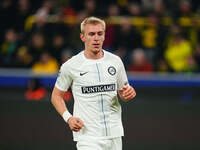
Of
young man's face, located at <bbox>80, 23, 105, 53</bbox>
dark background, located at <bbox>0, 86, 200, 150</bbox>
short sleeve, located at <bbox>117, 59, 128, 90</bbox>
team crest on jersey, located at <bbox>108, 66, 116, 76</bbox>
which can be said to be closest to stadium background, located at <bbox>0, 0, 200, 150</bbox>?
dark background, located at <bbox>0, 86, 200, 150</bbox>

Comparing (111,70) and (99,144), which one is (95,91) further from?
(99,144)

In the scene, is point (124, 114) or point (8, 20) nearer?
point (124, 114)

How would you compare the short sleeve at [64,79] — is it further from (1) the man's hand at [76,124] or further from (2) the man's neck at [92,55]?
(1) the man's hand at [76,124]

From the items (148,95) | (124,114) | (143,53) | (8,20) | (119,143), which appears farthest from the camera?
(8,20)

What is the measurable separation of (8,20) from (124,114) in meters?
5.22

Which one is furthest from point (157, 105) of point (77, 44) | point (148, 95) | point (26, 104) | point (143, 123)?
point (77, 44)

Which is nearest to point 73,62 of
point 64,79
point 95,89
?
point 64,79

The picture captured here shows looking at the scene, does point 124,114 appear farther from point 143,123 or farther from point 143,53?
point 143,53

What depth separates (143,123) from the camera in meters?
9.46

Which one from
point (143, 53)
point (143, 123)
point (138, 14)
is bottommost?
point (143, 123)

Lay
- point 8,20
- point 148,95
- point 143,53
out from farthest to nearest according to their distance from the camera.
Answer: point 8,20, point 143,53, point 148,95

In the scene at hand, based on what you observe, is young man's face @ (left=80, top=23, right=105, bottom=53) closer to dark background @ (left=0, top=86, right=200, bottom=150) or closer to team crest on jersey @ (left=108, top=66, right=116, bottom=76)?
team crest on jersey @ (left=108, top=66, right=116, bottom=76)

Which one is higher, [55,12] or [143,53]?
[55,12]

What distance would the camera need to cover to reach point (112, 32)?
13359 mm
